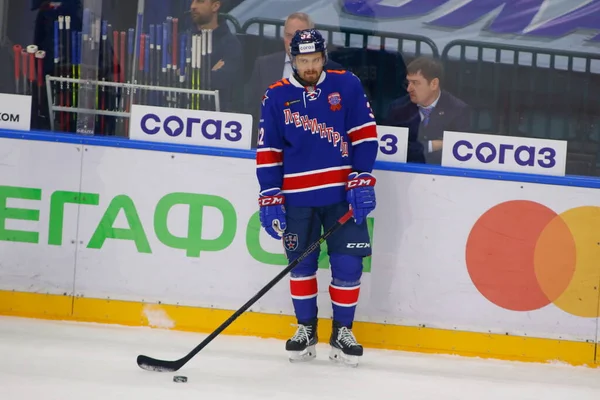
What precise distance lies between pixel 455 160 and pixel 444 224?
0.92 feet

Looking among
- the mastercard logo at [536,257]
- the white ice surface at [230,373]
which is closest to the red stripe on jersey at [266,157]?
the white ice surface at [230,373]

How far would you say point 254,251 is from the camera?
420 cm

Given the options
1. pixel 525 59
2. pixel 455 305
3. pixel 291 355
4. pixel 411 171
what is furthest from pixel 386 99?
pixel 291 355

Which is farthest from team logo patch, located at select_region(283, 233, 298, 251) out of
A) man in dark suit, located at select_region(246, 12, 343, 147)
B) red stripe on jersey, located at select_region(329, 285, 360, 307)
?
man in dark suit, located at select_region(246, 12, 343, 147)

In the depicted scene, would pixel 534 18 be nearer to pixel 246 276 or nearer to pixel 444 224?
pixel 444 224

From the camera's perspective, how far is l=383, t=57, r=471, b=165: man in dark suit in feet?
13.8

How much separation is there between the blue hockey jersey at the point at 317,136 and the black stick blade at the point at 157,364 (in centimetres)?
76

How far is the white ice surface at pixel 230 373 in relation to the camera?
3.31m

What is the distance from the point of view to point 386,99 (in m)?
4.24

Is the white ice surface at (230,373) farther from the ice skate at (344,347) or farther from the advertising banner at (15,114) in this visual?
the advertising banner at (15,114)

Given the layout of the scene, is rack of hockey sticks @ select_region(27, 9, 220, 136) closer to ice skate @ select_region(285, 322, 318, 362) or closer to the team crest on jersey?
the team crest on jersey

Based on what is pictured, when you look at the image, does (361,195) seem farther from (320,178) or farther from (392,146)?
(392,146)

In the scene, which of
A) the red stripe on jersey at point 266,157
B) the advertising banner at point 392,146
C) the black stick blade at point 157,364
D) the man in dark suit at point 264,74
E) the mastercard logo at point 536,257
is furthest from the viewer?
the man in dark suit at point 264,74

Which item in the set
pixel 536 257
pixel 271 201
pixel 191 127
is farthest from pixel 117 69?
pixel 536 257
